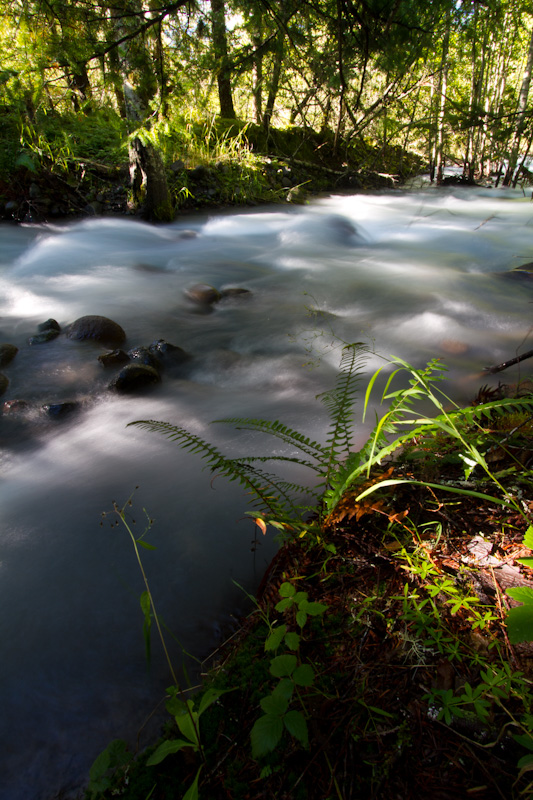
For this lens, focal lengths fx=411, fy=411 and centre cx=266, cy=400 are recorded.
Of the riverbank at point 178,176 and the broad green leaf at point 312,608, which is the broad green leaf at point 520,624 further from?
the riverbank at point 178,176

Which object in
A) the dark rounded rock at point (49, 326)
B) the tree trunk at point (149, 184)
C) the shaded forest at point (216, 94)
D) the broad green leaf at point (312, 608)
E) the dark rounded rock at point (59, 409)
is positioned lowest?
the dark rounded rock at point (59, 409)

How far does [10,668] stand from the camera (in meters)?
1.50

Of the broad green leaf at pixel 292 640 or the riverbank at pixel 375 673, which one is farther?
the broad green leaf at pixel 292 640

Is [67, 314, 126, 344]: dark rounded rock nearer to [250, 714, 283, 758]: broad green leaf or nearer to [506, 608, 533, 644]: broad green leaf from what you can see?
[250, 714, 283, 758]: broad green leaf

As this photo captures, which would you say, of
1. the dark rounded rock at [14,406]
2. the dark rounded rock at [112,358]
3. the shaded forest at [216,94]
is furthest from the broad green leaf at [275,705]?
the shaded forest at [216,94]

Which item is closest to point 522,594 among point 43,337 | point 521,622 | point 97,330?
point 521,622

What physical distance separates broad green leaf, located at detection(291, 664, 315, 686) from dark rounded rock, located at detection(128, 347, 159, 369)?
119 inches

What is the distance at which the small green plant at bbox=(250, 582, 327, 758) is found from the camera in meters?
0.90

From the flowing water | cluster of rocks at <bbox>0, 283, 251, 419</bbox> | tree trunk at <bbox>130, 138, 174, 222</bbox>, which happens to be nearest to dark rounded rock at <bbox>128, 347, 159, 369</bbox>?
cluster of rocks at <bbox>0, 283, 251, 419</bbox>

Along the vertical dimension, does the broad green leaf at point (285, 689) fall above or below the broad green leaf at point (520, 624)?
below

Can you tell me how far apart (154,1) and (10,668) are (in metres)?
5.04

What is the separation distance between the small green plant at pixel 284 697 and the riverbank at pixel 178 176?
21.1ft

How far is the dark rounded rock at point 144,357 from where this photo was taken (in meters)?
3.70

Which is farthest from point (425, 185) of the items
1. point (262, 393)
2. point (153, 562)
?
point (153, 562)
